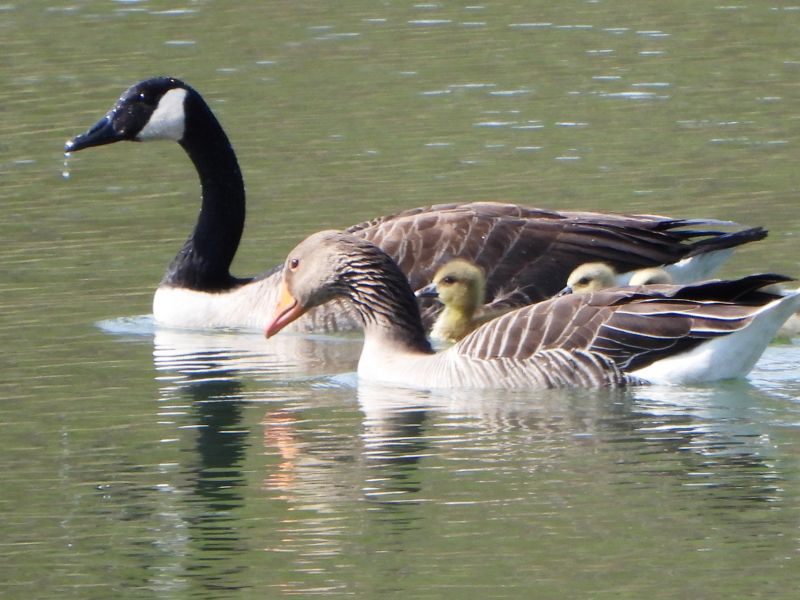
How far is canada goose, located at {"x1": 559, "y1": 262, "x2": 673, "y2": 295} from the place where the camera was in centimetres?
1209

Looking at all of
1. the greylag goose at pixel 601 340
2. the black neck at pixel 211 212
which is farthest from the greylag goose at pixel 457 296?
the black neck at pixel 211 212

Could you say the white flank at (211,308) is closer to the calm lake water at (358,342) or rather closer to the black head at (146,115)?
the calm lake water at (358,342)

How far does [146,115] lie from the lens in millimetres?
14328

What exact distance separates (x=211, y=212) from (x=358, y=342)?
187cm

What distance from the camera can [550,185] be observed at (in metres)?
16.1

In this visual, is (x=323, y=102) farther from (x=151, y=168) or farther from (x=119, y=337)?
(x=119, y=337)

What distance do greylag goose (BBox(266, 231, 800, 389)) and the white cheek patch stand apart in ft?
11.6

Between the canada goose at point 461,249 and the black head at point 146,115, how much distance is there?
1 cm

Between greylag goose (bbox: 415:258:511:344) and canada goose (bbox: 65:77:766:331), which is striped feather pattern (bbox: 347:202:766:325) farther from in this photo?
greylag goose (bbox: 415:258:511:344)

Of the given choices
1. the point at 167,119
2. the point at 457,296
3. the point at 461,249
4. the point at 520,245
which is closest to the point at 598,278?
the point at 457,296

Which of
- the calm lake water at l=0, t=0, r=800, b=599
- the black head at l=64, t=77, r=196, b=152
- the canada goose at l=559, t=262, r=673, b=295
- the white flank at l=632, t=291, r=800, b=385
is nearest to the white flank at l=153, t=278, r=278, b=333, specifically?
the calm lake water at l=0, t=0, r=800, b=599

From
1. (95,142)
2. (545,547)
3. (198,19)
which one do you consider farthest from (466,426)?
(198,19)

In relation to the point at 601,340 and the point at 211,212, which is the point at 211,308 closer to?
the point at 211,212

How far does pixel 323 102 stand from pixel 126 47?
12.9ft
